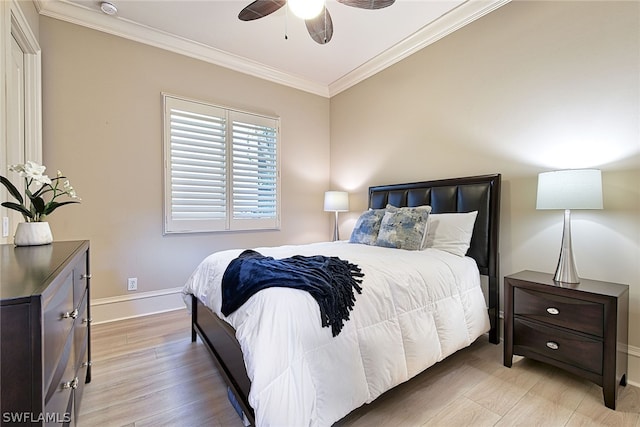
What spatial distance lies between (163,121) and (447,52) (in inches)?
123

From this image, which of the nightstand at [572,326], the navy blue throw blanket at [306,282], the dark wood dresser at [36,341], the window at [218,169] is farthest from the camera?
the window at [218,169]

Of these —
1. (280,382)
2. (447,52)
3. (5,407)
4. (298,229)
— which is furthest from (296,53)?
(5,407)

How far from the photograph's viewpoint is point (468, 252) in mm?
2605

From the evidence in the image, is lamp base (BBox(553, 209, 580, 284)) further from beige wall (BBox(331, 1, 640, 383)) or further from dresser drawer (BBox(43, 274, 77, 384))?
dresser drawer (BBox(43, 274, 77, 384))

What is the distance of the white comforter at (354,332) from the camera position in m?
1.21

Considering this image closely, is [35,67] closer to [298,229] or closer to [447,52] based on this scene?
[298,229]

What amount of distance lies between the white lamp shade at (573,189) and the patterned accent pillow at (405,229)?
0.87m

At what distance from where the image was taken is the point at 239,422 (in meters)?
1.54

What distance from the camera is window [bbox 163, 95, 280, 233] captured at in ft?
10.7

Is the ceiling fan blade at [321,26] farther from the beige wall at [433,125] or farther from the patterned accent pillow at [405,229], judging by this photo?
the patterned accent pillow at [405,229]

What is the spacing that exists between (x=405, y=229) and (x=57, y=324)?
2.30m

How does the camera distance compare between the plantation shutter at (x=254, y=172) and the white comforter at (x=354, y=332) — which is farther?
the plantation shutter at (x=254, y=172)

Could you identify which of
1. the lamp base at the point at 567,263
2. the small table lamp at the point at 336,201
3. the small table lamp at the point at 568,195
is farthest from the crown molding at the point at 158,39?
the lamp base at the point at 567,263

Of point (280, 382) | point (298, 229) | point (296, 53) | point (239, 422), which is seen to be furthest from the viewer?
point (298, 229)
